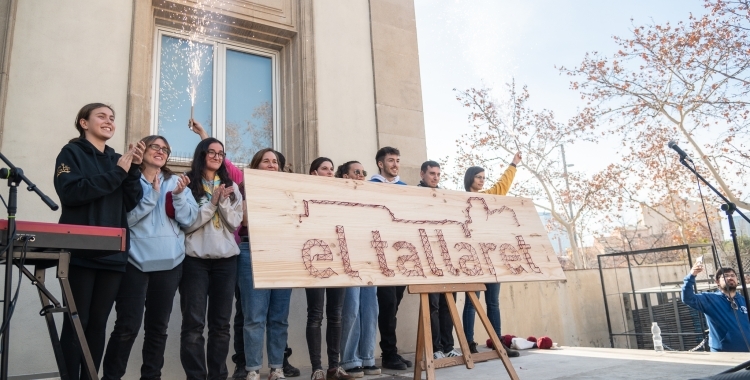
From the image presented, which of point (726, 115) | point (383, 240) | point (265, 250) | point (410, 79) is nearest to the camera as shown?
point (265, 250)

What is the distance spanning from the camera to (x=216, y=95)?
5.92m

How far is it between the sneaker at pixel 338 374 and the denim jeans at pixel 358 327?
5.4 inches

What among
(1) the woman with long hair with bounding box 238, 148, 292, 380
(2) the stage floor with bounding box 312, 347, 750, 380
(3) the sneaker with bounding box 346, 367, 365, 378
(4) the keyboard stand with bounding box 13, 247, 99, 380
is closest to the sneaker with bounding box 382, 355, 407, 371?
(2) the stage floor with bounding box 312, 347, 750, 380

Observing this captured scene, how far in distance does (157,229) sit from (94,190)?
0.55m

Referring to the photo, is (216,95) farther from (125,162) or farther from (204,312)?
(204,312)

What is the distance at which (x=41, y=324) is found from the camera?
166 inches

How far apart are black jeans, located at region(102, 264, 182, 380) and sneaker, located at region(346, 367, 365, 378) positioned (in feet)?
5.10

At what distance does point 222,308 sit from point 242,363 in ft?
2.82

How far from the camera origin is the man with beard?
5430mm

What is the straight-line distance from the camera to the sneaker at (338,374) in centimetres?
411

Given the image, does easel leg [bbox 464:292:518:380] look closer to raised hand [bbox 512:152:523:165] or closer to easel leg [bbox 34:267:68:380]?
raised hand [bbox 512:152:523:165]

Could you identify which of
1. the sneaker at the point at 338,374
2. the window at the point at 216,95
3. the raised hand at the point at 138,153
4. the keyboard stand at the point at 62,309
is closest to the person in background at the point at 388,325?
the sneaker at the point at 338,374

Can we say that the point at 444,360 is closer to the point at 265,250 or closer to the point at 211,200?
the point at 265,250

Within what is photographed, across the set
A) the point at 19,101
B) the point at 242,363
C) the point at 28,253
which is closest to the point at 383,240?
the point at 242,363
